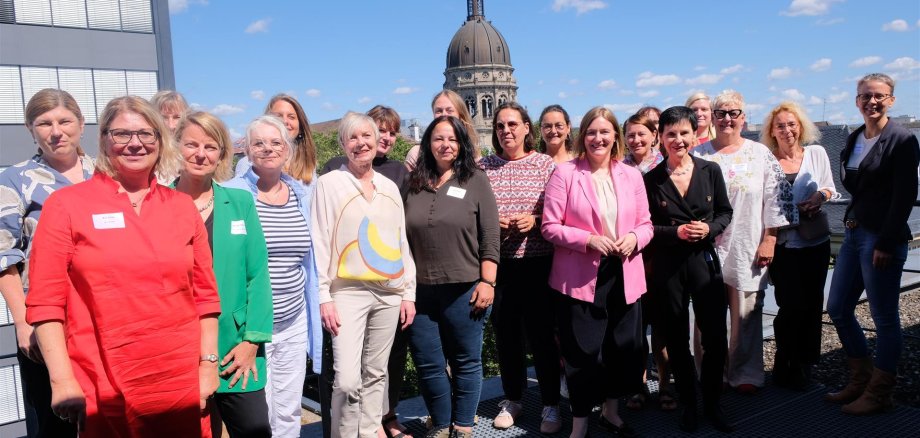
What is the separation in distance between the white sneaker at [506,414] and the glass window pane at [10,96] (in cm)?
2549

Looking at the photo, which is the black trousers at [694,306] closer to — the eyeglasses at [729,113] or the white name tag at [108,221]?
the eyeglasses at [729,113]

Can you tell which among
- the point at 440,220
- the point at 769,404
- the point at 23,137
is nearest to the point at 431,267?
the point at 440,220

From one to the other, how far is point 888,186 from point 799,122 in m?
0.69

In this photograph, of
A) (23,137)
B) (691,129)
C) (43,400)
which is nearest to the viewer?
(43,400)

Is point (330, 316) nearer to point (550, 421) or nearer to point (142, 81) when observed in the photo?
point (550, 421)

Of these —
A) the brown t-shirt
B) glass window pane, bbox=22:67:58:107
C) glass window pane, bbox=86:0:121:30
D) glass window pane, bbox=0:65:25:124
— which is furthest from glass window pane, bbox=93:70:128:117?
the brown t-shirt

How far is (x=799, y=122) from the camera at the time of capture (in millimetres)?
4180

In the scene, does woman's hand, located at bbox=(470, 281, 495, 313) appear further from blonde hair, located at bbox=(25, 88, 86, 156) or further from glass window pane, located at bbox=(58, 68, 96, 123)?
glass window pane, located at bbox=(58, 68, 96, 123)

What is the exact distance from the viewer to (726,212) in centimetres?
370

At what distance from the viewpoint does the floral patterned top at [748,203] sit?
3930 mm

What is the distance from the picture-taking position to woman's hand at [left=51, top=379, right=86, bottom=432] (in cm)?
202

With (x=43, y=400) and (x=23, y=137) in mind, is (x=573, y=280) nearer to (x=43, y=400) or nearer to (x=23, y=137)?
(x=43, y=400)

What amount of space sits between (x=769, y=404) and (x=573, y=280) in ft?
4.96

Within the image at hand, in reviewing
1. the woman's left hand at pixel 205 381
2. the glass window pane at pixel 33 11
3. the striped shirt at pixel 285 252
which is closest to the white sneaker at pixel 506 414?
the striped shirt at pixel 285 252
